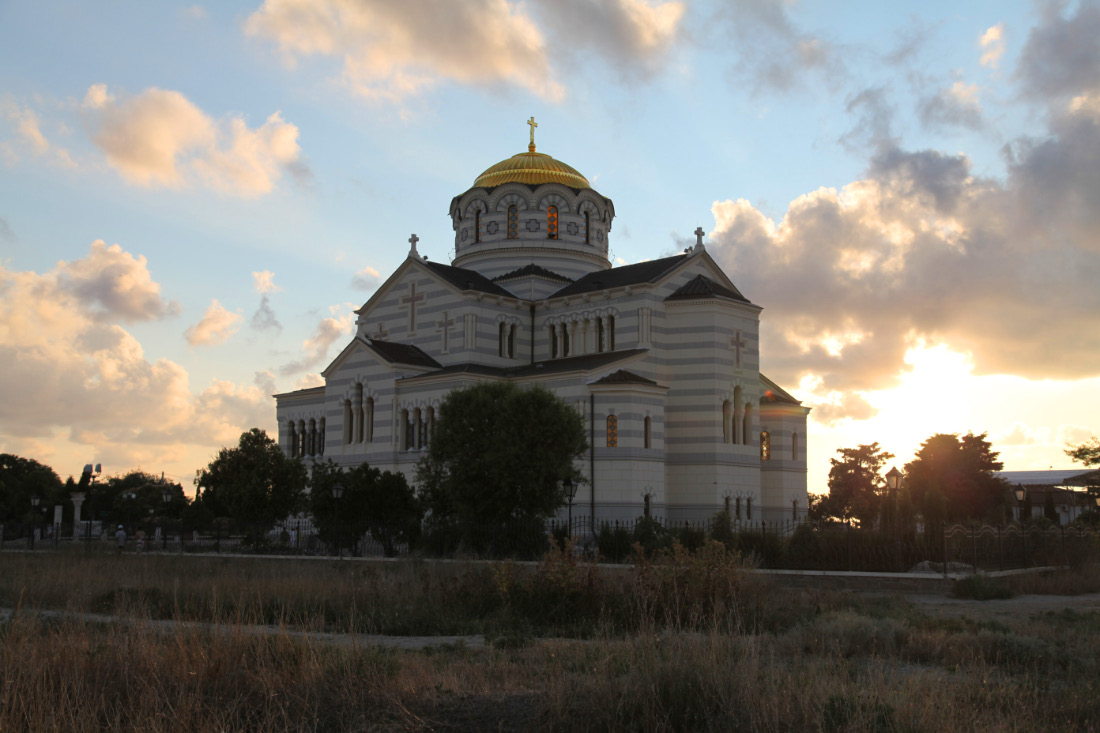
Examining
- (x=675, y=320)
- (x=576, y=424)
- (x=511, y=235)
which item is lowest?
(x=576, y=424)

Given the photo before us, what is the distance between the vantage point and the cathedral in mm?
43594

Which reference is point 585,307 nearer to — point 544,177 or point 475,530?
point 544,177

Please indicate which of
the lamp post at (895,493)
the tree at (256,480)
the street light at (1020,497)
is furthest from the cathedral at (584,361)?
the lamp post at (895,493)

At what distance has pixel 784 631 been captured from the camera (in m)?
15.6

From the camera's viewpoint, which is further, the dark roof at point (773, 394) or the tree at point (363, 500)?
the dark roof at point (773, 394)

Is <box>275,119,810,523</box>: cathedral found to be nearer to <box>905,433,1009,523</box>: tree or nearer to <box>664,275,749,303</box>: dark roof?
<box>664,275,749,303</box>: dark roof

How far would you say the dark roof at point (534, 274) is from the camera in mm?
52281

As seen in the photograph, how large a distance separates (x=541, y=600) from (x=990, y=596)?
1168cm

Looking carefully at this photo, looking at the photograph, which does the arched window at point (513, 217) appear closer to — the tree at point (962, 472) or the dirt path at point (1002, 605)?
the tree at point (962, 472)

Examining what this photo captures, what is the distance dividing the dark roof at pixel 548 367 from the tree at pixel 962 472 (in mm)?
29940

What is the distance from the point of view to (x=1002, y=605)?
2161 centimetres

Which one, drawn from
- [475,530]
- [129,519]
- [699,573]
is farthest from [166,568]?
[129,519]

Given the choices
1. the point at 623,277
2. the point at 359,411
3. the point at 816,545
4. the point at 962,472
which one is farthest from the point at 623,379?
the point at 962,472

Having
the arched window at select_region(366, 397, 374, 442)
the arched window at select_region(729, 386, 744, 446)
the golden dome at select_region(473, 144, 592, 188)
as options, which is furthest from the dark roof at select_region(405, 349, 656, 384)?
the golden dome at select_region(473, 144, 592, 188)
